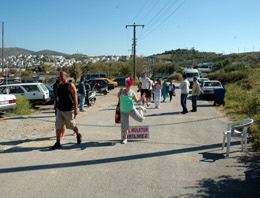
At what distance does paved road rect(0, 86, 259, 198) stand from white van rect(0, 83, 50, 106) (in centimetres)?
784

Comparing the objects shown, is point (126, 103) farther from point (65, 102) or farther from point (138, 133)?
point (65, 102)

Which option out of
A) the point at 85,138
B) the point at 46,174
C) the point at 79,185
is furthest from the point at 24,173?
the point at 85,138

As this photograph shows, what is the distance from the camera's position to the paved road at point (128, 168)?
4105 millimetres

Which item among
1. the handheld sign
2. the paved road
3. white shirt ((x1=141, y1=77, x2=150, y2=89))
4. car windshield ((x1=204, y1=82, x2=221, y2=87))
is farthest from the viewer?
car windshield ((x1=204, y1=82, x2=221, y2=87))

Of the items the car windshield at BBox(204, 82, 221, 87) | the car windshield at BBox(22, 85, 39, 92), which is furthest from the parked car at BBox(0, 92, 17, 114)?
the car windshield at BBox(204, 82, 221, 87)

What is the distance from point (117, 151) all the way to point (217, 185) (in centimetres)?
260

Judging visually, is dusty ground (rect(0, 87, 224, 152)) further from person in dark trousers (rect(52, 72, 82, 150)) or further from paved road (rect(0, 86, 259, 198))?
person in dark trousers (rect(52, 72, 82, 150))

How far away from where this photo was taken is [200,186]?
4242 mm

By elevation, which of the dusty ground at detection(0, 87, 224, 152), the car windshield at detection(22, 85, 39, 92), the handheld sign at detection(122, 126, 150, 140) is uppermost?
the car windshield at detection(22, 85, 39, 92)

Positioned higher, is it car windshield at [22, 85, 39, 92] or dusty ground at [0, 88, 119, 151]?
car windshield at [22, 85, 39, 92]

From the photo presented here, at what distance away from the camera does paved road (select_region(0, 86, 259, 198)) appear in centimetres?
411

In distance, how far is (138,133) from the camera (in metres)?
7.12

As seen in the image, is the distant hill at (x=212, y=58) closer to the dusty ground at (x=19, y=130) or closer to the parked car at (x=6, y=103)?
the parked car at (x=6, y=103)

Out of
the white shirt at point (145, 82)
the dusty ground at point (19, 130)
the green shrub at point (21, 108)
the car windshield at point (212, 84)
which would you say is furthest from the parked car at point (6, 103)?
the car windshield at point (212, 84)
